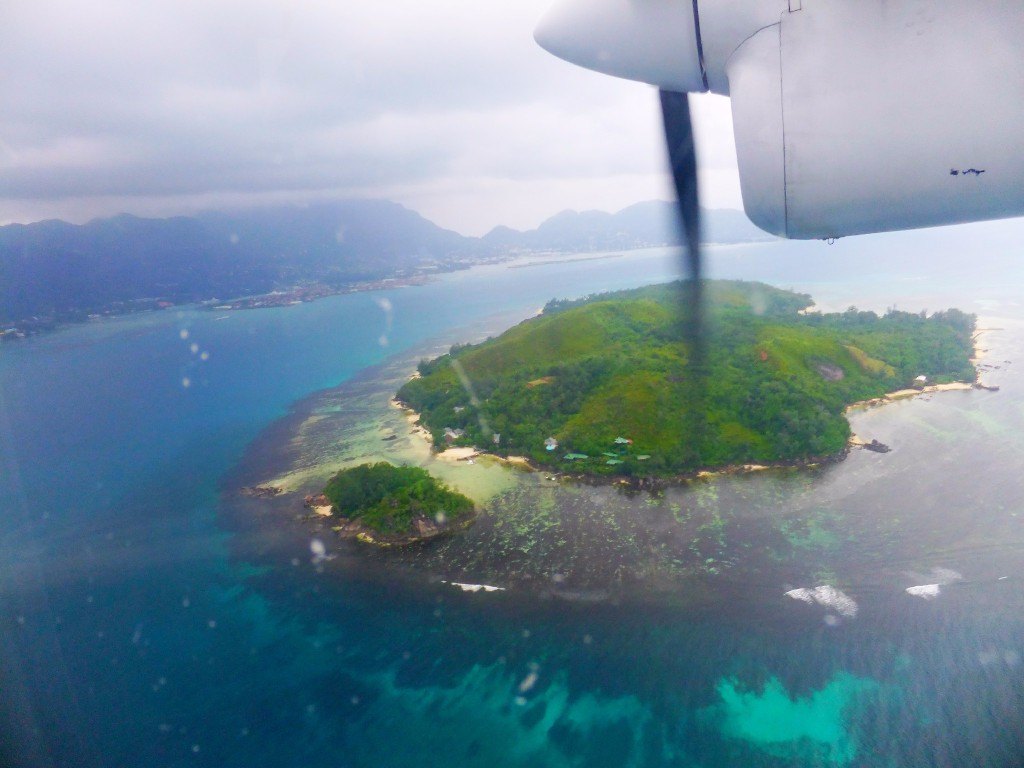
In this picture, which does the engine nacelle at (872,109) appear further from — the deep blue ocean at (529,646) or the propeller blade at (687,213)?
the deep blue ocean at (529,646)

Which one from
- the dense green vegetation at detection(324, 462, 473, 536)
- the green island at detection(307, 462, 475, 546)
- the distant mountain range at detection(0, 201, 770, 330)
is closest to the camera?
the green island at detection(307, 462, 475, 546)

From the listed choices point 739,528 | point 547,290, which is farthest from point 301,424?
point 547,290

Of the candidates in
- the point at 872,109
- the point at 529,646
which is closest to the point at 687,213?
the point at 872,109

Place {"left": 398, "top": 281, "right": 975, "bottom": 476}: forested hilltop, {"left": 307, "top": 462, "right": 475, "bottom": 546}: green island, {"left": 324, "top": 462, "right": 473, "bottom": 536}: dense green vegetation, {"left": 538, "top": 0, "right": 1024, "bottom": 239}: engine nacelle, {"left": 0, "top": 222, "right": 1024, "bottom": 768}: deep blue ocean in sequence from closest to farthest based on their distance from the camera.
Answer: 1. {"left": 538, "top": 0, "right": 1024, "bottom": 239}: engine nacelle
2. {"left": 0, "top": 222, "right": 1024, "bottom": 768}: deep blue ocean
3. {"left": 307, "top": 462, "right": 475, "bottom": 546}: green island
4. {"left": 324, "top": 462, "right": 473, "bottom": 536}: dense green vegetation
5. {"left": 398, "top": 281, "right": 975, "bottom": 476}: forested hilltop

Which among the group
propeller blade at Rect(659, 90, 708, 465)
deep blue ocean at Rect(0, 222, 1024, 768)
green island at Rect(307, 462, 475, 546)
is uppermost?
propeller blade at Rect(659, 90, 708, 465)

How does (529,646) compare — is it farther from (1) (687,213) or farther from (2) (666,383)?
(2) (666,383)

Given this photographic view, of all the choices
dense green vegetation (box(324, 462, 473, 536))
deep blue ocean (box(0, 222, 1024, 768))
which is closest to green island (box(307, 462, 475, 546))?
dense green vegetation (box(324, 462, 473, 536))

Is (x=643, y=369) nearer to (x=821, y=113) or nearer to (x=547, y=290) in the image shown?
(x=821, y=113)

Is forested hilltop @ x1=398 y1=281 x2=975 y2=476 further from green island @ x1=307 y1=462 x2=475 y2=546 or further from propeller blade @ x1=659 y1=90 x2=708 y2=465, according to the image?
propeller blade @ x1=659 y1=90 x2=708 y2=465
